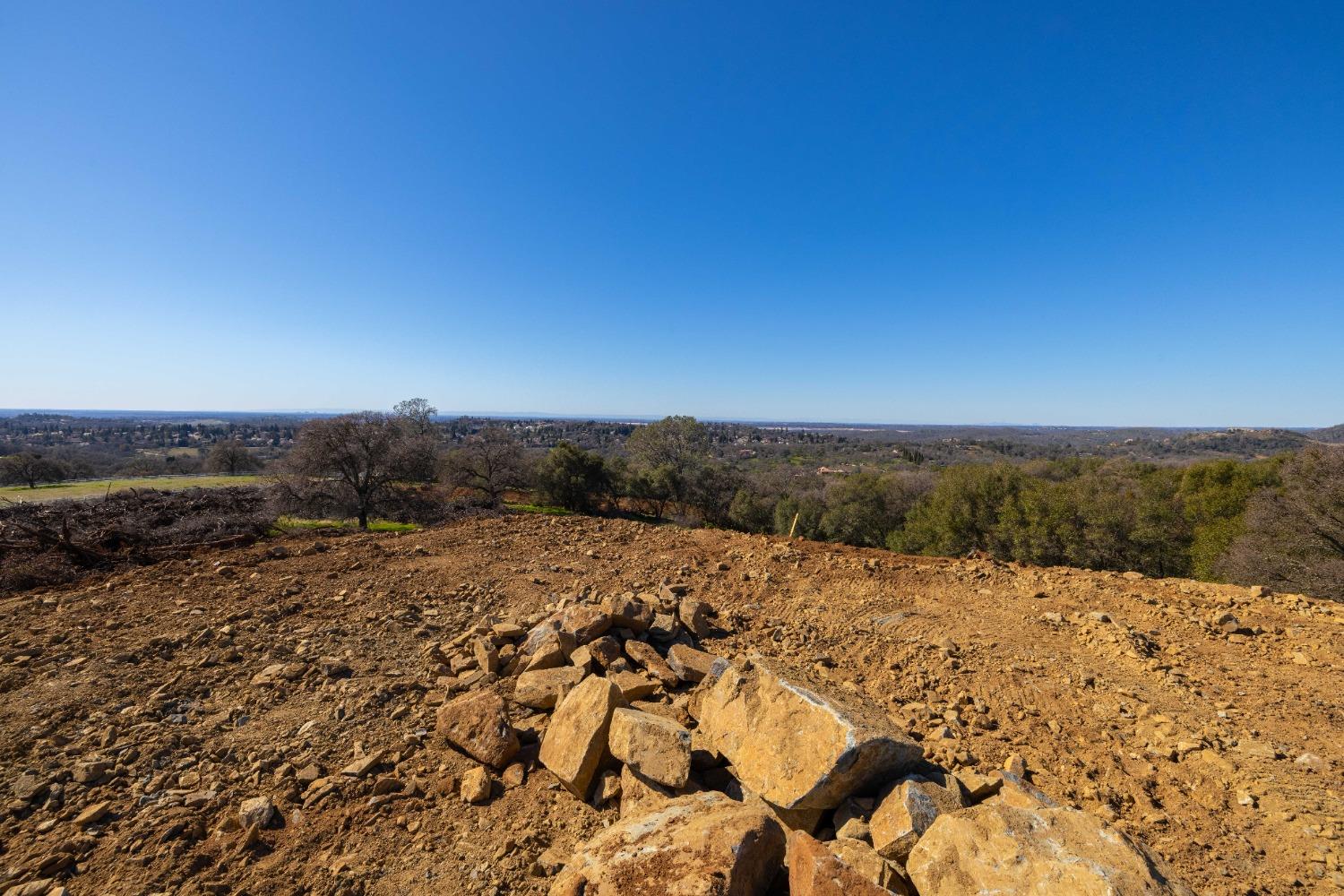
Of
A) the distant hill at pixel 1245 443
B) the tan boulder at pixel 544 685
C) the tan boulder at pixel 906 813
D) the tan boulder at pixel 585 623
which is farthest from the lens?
the distant hill at pixel 1245 443

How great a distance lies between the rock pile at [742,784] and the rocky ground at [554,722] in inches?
1.4

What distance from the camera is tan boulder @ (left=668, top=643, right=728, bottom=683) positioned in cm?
480

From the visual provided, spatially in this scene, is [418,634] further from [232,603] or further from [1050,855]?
[1050,855]

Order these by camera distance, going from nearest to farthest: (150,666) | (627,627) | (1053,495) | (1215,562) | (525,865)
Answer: (525,865) < (150,666) < (627,627) < (1215,562) < (1053,495)

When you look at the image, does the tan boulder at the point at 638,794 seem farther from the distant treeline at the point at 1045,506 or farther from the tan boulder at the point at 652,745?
the distant treeline at the point at 1045,506

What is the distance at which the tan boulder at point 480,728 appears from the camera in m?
4.02

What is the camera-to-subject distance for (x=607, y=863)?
9.12 ft

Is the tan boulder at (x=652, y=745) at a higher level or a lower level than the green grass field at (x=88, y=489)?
higher

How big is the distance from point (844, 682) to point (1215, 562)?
730 inches

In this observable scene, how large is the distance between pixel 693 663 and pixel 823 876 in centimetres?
272

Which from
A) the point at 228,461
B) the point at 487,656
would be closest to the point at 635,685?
the point at 487,656

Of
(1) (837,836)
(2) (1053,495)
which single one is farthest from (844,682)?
(2) (1053,495)

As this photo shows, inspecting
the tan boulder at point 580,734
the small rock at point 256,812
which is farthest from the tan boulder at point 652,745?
the small rock at point 256,812

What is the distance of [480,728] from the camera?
13.6ft
